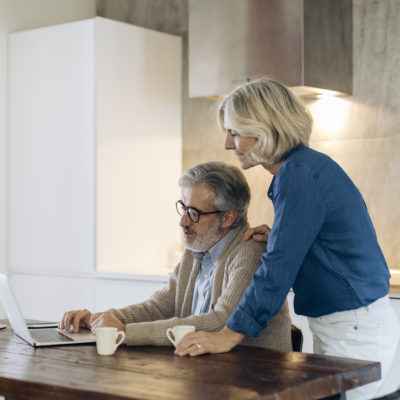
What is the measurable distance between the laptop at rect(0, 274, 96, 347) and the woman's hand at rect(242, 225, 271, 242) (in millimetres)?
527

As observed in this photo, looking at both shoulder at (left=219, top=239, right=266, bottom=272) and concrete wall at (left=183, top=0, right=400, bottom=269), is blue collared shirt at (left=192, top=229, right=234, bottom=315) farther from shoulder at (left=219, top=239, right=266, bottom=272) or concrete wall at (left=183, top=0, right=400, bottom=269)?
concrete wall at (left=183, top=0, right=400, bottom=269)

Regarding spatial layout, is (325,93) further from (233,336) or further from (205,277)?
(233,336)

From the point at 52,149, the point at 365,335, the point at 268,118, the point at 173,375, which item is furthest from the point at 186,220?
the point at 52,149

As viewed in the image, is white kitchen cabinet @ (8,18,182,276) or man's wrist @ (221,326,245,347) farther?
white kitchen cabinet @ (8,18,182,276)

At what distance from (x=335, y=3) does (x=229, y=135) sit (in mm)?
1783

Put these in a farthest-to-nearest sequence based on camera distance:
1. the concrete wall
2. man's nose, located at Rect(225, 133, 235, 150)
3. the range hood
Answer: the concrete wall
the range hood
man's nose, located at Rect(225, 133, 235, 150)

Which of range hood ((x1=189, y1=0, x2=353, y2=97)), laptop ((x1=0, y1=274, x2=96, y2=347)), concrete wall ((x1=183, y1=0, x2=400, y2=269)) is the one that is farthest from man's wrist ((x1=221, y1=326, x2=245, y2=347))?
concrete wall ((x1=183, y1=0, x2=400, y2=269))

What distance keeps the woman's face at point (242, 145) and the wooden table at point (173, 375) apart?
0.49 meters

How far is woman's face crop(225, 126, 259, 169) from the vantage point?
6.63 feet

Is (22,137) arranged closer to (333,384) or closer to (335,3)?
(335,3)

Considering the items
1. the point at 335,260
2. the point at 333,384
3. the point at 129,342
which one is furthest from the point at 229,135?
the point at 333,384

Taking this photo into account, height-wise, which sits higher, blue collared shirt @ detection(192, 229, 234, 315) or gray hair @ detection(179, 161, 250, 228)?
gray hair @ detection(179, 161, 250, 228)

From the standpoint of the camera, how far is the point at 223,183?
2385mm

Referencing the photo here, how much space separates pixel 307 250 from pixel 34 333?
868mm
